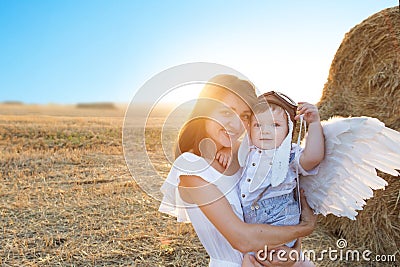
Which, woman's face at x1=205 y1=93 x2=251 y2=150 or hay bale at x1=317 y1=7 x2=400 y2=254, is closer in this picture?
woman's face at x1=205 y1=93 x2=251 y2=150

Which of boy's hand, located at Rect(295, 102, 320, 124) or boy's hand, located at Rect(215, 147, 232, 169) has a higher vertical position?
boy's hand, located at Rect(295, 102, 320, 124)

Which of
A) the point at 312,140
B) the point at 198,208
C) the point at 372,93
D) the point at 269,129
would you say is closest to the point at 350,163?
the point at 312,140

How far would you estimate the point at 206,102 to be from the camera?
176 centimetres

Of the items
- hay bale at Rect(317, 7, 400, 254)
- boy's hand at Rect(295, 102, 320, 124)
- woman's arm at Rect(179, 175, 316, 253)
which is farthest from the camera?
hay bale at Rect(317, 7, 400, 254)

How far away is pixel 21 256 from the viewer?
11.1 feet

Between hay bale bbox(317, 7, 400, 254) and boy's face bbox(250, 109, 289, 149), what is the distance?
1.63 metres

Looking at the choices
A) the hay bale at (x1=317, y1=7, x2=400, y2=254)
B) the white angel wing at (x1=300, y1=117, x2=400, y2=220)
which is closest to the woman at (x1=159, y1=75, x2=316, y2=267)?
the white angel wing at (x1=300, y1=117, x2=400, y2=220)

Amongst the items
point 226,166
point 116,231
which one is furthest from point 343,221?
point 226,166

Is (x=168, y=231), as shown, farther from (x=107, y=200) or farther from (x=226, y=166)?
(x=226, y=166)

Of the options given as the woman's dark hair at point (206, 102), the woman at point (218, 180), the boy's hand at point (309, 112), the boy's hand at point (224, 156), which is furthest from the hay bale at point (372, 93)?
the woman's dark hair at point (206, 102)

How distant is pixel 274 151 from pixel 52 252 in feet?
7.49

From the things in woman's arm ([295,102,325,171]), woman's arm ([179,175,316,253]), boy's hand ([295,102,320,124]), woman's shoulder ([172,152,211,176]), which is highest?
boy's hand ([295,102,320,124])

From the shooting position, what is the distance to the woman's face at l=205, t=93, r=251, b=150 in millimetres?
1777

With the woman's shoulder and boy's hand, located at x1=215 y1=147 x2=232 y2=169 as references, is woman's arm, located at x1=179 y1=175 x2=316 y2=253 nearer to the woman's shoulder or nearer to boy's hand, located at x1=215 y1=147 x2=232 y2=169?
the woman's shoulder
